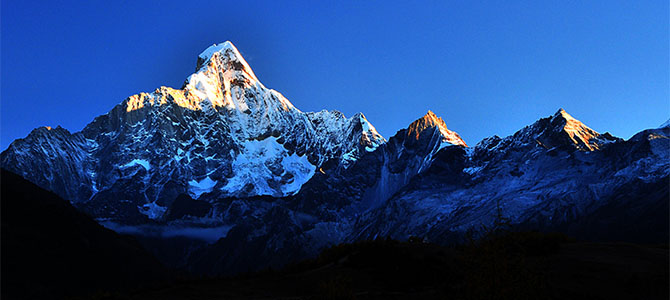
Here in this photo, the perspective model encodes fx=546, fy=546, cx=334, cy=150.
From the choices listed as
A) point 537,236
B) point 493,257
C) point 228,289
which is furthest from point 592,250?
point 228,289

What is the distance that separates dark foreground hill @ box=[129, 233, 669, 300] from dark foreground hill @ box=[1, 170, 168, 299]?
110 feet

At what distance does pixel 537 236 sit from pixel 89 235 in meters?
78.5

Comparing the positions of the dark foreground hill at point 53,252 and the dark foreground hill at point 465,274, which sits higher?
the dark foreground hill at point 53,252

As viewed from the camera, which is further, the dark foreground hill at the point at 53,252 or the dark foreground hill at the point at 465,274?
the dark foreground hill at the point at 53,252

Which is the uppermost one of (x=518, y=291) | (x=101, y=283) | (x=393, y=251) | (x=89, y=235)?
(x=89, y=235)

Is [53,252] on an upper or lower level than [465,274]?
upper

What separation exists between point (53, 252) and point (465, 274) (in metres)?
69.6

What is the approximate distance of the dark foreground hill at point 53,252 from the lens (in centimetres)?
6147

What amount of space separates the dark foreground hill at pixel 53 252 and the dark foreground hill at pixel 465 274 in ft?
110

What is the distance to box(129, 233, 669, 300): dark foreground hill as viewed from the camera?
1455cm

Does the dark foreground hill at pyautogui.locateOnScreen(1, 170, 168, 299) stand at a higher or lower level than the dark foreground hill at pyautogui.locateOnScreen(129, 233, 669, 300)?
higher

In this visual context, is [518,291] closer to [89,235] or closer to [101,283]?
[101,283]

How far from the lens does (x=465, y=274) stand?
1568cm

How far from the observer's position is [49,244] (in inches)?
2817
